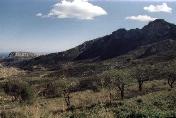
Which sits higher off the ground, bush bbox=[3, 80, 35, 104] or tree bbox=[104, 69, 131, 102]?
tree bbox=[104, 69, 131, 102]

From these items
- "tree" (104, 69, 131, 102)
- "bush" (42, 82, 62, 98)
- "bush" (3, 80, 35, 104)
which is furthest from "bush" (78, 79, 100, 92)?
"tree" (104, 69, 131, 102)

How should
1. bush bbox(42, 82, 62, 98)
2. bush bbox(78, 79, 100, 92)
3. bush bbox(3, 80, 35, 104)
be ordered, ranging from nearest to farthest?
bush bbox(3, 80, 35, 104)
bush bbox(42, 82, 62, 98)
bush bbox(78, 79, 100, 92)

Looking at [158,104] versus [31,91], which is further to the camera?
[31,91]

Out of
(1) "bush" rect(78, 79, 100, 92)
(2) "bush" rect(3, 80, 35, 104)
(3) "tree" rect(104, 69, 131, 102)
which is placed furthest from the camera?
(1) "bush" rect(78, 79, 100, 92)

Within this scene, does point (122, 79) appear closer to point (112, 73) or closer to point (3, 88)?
point (112, 73)

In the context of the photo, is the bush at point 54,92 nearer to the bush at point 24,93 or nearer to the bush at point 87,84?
the bush at point 24,93

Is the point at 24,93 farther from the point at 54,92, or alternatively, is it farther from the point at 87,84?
the point at 87,84

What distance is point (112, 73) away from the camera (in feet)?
262

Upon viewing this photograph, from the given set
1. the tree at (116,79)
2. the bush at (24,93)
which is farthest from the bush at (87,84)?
the tree at (116,79)

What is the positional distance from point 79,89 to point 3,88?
28.5 m

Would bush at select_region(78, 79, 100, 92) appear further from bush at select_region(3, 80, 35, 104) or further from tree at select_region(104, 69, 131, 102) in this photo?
tree at select_region(104, 69, 131, 102)

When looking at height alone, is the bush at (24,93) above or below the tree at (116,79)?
below

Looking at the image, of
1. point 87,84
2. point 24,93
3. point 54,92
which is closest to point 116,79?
point 54,92

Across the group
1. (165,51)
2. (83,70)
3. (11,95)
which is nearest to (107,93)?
(11,95)
